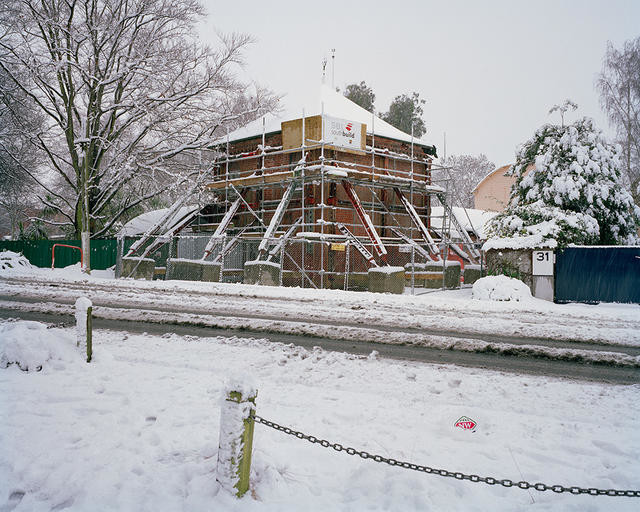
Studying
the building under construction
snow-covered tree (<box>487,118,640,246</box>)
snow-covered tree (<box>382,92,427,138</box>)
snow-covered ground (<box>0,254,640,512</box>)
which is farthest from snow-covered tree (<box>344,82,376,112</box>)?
snow-covered ground (<box>0,254,640,512</box>)

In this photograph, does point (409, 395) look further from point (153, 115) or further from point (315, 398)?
point (153, 115)

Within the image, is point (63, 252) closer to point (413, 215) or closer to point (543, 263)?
point (413, 215)

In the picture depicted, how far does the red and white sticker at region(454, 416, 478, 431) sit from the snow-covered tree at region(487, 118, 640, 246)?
13.2 m

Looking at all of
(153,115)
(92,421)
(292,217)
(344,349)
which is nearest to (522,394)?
(344,349)

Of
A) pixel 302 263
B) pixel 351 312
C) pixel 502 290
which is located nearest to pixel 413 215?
pixel 302 263

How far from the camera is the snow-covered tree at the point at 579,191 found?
1653 centimetres

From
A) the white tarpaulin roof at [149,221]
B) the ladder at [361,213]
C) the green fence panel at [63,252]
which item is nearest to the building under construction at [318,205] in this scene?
the ladder at [361,213]

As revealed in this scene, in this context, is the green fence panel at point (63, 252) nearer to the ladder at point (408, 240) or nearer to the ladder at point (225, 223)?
the ladder at point (225, 223)

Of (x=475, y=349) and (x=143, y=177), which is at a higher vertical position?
(x=143, y=177)

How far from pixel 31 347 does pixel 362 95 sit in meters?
36.4

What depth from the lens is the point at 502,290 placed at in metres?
14.2

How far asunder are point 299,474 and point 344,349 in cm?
375

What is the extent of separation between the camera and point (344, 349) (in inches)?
280

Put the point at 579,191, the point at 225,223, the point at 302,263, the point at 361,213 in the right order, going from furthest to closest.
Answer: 1. the point at 225,223
2. the point at 302,263
3. the point at 361,213
4. the point at 579,191
